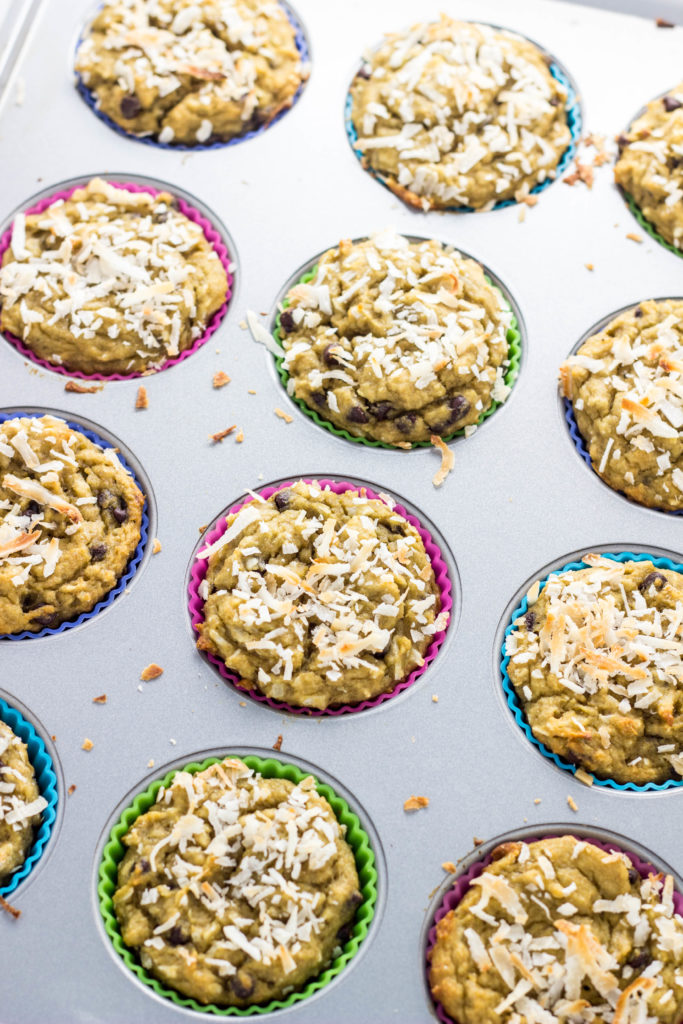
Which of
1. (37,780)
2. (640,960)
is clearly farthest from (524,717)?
(37,780)

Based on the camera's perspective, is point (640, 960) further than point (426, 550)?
No

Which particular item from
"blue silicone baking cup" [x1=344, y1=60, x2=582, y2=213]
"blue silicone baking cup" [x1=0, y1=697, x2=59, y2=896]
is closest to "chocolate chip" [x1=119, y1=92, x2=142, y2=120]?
"blue silicone baking cup" [x1=344, y1=60, x2=582, y2=213]

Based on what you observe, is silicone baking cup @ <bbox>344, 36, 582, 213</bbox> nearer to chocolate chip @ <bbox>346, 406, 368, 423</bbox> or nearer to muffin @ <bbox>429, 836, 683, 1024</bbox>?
chocolate chip @ <bbox>346, 406, 368, 423</bbox>

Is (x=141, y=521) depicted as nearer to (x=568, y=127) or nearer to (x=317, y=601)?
(x=317, y=601)

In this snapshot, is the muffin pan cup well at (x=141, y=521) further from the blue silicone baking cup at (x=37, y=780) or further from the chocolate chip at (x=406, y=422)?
the chocolate chip at (x=406, y=422)

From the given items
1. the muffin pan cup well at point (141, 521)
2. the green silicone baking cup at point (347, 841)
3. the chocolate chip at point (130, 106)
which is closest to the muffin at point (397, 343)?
the muffin pan cup well at point (141, 521)

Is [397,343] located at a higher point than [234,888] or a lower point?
higher
